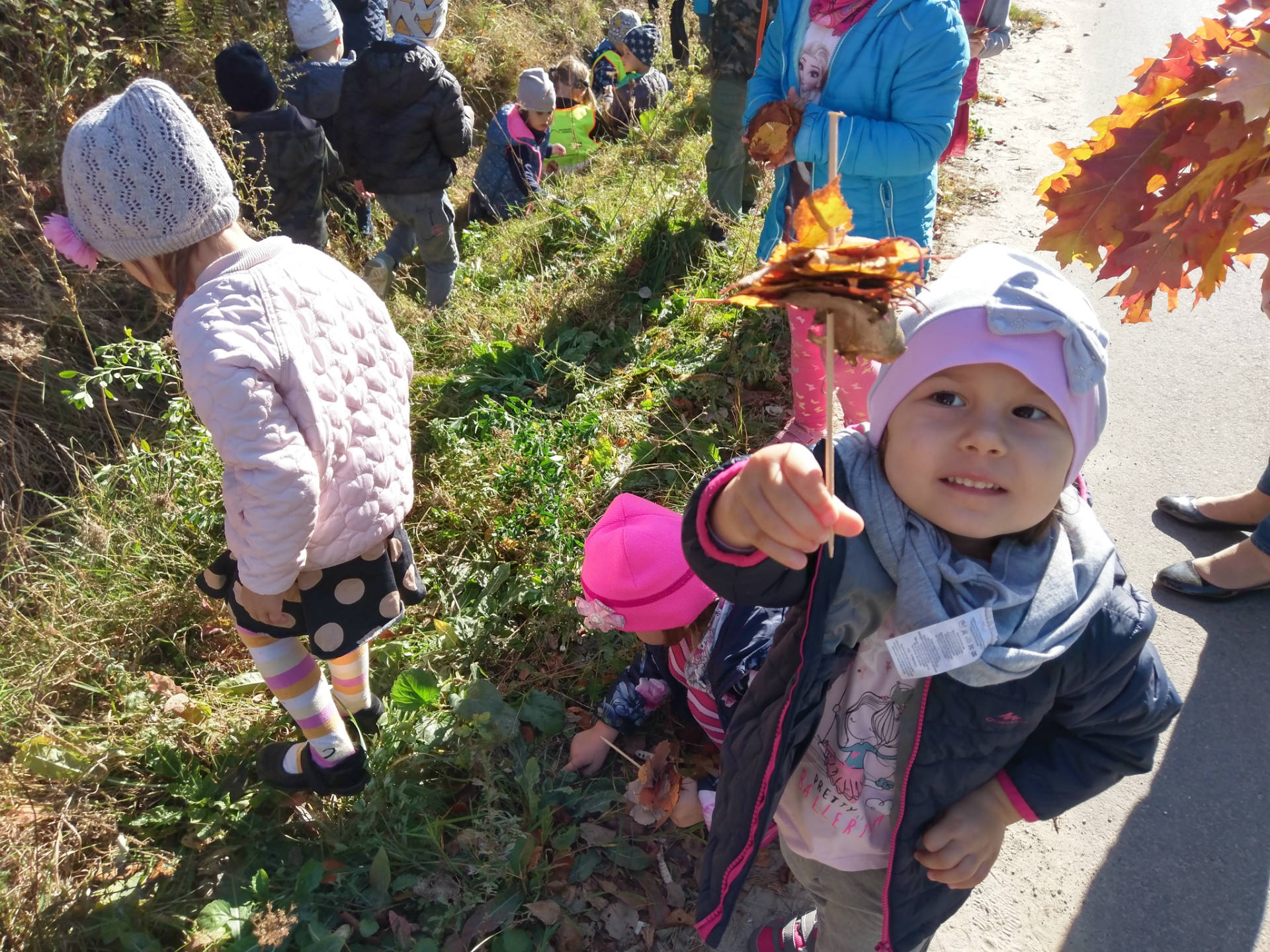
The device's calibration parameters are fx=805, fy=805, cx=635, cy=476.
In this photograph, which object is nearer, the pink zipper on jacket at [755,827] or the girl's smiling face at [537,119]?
the pink zipper on jacket at [755,827]

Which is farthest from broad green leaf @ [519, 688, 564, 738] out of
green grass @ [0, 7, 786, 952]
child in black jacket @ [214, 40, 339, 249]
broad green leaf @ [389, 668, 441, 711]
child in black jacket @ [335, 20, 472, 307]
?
child in black jacket @ [335, 20, 472, 307]

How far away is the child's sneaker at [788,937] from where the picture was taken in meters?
2.02

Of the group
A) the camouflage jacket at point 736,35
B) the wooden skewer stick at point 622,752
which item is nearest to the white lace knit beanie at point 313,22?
the camouflage jacket at point 736,35

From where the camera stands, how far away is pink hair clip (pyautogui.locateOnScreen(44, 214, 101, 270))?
1847 mm

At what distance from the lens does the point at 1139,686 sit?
140 centimetres

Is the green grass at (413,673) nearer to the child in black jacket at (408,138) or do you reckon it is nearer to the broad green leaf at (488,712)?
the broad green leaf at (488,712)

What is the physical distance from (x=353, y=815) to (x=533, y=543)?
114 centimetres

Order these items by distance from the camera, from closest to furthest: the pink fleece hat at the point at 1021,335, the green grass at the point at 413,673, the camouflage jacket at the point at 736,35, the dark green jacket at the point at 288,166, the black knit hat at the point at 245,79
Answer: the pink fleece hat at the point at 1021,335 < the green grass at the point at 413,673 < the black knit hat at the point at 245,79 < the dark green jacket at the point at 288,166 < the camouflage jacket at the point at 736,35

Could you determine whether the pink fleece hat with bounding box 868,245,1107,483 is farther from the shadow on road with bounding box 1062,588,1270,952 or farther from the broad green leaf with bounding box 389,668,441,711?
the broad green leaf with bounding box 389,668,441,711

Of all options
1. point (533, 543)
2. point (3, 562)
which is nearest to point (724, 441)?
point (533, 543)

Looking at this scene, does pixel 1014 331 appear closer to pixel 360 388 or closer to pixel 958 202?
pixel 360 388

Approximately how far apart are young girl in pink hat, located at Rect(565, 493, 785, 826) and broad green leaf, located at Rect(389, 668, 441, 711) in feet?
1.70

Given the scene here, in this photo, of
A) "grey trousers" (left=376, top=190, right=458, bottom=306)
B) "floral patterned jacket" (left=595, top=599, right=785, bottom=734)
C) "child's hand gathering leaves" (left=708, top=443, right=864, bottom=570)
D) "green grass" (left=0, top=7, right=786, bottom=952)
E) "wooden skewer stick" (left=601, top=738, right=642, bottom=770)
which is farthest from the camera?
"grey trousers" (left=376, top=190, right=458, bottom=306)

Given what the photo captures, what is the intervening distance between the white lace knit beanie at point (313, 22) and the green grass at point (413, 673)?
6.62 ft
